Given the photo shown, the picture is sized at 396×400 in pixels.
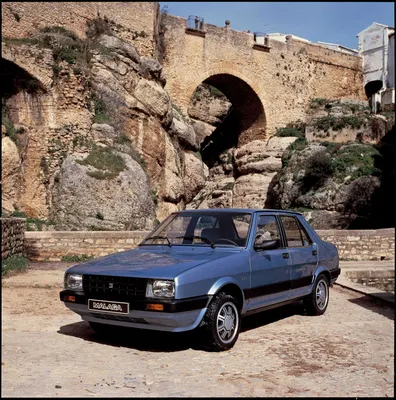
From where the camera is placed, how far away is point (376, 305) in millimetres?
7328

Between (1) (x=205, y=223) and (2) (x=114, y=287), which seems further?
(1) (x=205, y=223)

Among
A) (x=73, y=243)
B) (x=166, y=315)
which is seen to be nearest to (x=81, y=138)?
(x=73, y=243)

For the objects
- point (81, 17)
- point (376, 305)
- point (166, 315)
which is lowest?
point (376, 305)

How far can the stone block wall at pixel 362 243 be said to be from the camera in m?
14.5

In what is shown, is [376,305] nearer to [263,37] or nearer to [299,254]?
[299,254]

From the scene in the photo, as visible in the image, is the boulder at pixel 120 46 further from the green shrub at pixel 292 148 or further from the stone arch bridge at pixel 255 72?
the green shrub at pixel 292 148

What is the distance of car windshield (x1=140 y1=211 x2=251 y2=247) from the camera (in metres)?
5.24

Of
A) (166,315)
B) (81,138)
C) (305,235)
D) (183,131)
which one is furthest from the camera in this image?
(183,131)

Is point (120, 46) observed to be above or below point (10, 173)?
above

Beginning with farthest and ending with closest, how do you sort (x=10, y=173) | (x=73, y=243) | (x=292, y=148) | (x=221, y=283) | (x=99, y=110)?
(x=292, y=148) < (x=99, y=110) < (x=10, y=173) < (x=73, y=243) < (x=221, y=283)

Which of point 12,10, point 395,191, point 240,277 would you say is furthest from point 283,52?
point 240,277

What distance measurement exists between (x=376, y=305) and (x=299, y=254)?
7.45ft

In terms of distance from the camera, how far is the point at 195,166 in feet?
82.4

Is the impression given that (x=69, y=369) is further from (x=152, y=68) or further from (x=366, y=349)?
(x=152, y=68)
